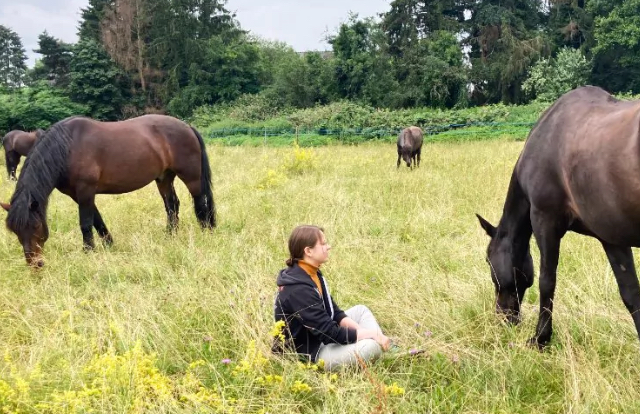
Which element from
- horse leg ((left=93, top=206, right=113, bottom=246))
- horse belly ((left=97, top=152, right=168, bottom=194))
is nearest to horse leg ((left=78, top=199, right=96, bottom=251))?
horse leg ((left=93, top=206, right=113, bottom=246))

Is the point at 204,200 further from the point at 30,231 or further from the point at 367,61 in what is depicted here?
the point at 367,61

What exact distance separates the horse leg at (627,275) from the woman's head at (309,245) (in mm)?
1560

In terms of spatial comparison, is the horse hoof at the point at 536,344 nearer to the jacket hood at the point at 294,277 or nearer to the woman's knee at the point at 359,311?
the woman's knee at the point at 359,311

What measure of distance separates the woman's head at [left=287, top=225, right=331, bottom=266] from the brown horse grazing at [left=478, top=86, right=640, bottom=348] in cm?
125

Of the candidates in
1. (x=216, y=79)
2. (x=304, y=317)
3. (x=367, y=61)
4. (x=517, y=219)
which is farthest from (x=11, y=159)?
(x=216, y=79)

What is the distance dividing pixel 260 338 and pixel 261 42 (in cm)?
6219

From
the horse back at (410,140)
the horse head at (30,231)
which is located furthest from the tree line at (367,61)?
the horse head at (30,231)

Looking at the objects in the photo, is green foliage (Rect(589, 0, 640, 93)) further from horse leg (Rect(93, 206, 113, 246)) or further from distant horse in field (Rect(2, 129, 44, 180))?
horse leg (Rect(93, 206, 113, 246))

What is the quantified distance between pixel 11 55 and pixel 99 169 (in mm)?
71162

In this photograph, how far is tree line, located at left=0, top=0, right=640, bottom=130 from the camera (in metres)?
30.2

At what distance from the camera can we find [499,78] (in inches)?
1257

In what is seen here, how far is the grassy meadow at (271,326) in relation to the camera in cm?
231

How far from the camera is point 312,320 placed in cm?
265

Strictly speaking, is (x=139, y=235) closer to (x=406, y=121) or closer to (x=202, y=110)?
(x=406, y=121)
